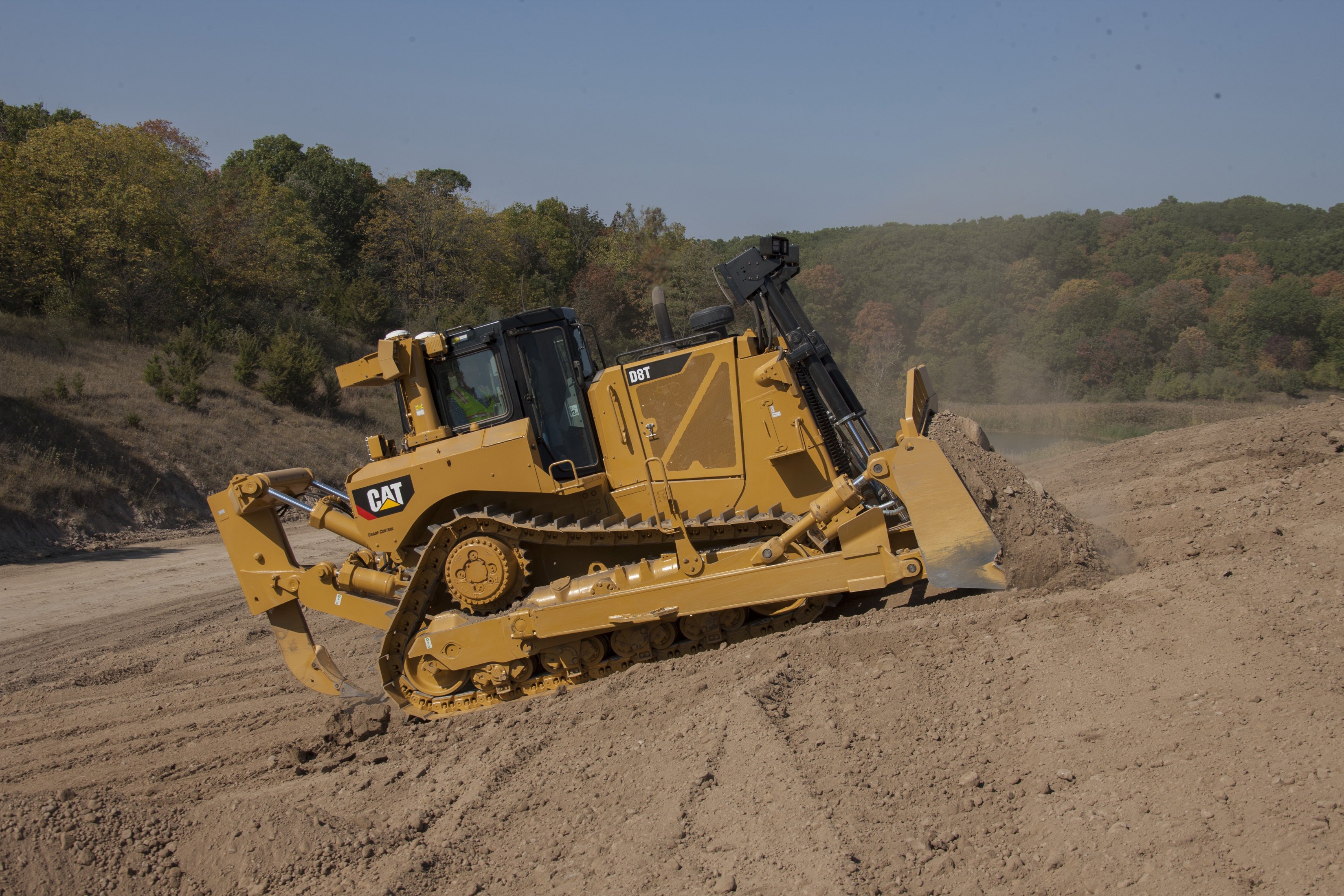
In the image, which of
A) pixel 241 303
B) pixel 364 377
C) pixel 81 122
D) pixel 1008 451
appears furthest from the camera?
pixel 241 303

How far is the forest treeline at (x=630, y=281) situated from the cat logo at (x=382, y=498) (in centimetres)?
1592

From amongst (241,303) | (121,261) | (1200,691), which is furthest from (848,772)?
(241,303)

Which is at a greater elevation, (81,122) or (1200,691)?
(81,122)

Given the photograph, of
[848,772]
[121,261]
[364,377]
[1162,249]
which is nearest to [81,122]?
[121,261]

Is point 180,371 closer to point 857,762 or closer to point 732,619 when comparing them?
point 732,619

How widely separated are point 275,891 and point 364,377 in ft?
12.4

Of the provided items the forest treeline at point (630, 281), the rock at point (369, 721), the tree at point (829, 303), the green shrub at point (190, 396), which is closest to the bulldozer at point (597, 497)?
the rock at point (369, 721)

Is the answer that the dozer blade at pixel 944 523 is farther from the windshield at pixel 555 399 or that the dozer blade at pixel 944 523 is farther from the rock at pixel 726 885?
the rock at pixel 726 885

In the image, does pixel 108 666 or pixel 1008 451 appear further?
pixel 1008 451

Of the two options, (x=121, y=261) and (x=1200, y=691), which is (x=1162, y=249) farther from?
(x=121, y=261)

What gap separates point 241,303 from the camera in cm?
3406

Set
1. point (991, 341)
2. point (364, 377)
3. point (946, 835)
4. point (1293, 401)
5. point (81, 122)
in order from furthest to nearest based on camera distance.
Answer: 1. point (81, 122)
2. point (991, 341)
3. point (1293, 401)
4. point (364, 377)
5. point (946, 835)

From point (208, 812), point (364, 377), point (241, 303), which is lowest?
point (208, 812)

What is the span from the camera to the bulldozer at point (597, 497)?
5996 millimetres
